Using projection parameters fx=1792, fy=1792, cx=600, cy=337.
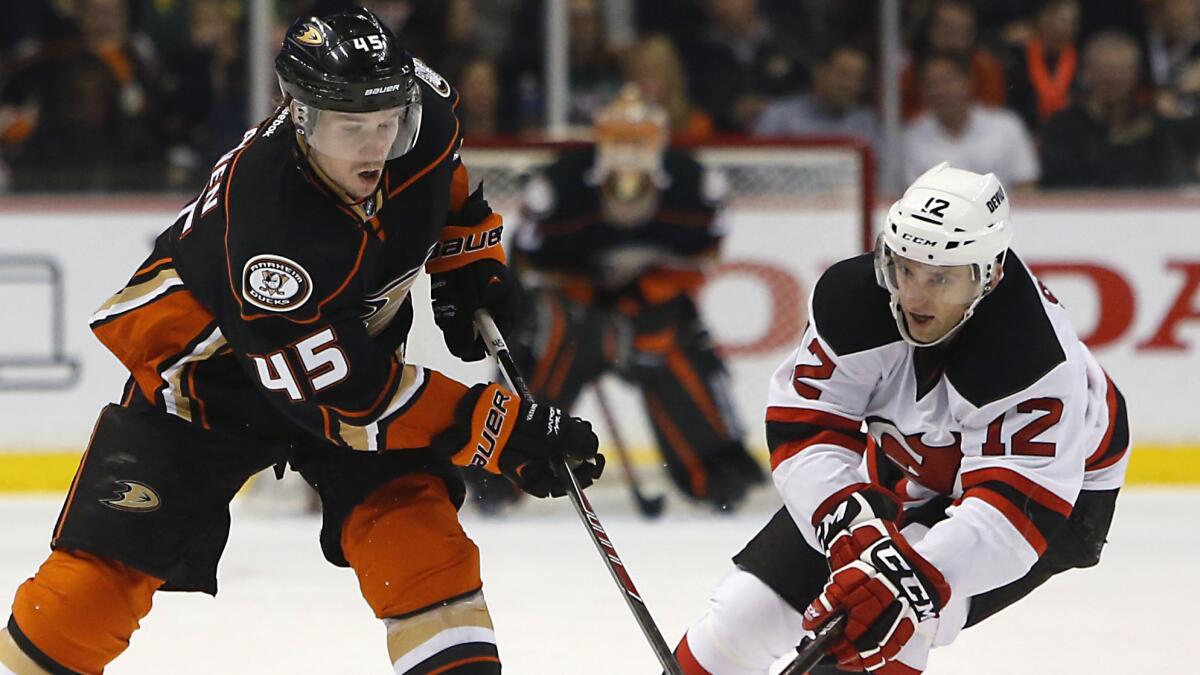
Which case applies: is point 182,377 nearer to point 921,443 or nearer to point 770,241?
point 921,443

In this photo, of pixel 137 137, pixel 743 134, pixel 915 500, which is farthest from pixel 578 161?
pixel 915 500

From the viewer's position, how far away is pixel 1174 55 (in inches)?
224

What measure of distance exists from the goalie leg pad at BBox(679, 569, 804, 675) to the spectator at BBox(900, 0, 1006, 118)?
3395 millimetres

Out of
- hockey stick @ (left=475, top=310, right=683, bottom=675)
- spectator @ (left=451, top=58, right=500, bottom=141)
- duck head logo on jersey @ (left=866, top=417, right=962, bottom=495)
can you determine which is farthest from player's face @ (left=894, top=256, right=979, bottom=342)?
spectator @ (left=451, top=58, right=500, bottom=141)

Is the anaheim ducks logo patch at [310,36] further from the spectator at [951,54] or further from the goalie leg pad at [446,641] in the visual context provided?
the spectator at [951,54]

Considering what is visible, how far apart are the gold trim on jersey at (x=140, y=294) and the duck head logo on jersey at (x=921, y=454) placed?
100 cm

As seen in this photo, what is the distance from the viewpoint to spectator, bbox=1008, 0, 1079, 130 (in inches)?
221

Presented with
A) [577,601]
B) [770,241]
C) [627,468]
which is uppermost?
[770,241]

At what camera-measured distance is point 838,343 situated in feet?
7.93

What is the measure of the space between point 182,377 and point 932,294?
3.33 feet

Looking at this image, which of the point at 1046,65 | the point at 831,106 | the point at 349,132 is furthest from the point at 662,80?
the point at 349,132

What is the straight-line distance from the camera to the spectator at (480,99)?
551 centimetres

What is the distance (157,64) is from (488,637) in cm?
359

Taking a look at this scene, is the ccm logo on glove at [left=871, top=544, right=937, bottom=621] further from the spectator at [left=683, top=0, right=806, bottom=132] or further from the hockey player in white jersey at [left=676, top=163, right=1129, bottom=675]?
the spectator at [left=683, top=0, right=806, bottom=132]
